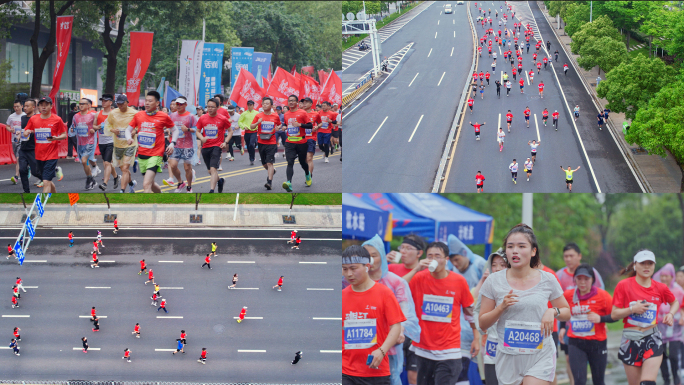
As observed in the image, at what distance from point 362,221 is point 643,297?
11.4 ft

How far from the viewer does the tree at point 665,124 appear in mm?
19016

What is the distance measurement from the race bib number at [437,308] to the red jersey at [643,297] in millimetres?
2107

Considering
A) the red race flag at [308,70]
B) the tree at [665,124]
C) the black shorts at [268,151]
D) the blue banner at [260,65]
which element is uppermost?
the red race flag at [308,70]

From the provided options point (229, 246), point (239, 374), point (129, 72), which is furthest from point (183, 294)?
point (129, 72)

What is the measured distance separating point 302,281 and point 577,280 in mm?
8949

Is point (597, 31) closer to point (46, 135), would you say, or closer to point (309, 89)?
point (309, 89)

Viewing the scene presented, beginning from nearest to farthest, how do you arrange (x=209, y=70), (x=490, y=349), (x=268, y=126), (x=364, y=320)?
(x=364, y=320), (x=490, y=349), (x=268, y=126), (x=209, y=70)

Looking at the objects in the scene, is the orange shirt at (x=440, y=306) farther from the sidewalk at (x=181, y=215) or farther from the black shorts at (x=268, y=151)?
the sidewalk at (x=181, y=215)

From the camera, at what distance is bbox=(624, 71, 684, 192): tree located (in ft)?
62.4

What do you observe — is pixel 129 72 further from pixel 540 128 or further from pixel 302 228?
pixel 540 128

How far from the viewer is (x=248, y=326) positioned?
14.6 meters

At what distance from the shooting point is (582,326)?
23.7 ft

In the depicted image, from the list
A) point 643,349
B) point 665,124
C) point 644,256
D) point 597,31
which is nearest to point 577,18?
point 597,31

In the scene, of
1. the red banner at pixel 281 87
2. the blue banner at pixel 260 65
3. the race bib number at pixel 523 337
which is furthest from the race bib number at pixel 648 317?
the blue banner at pixel 260 65
